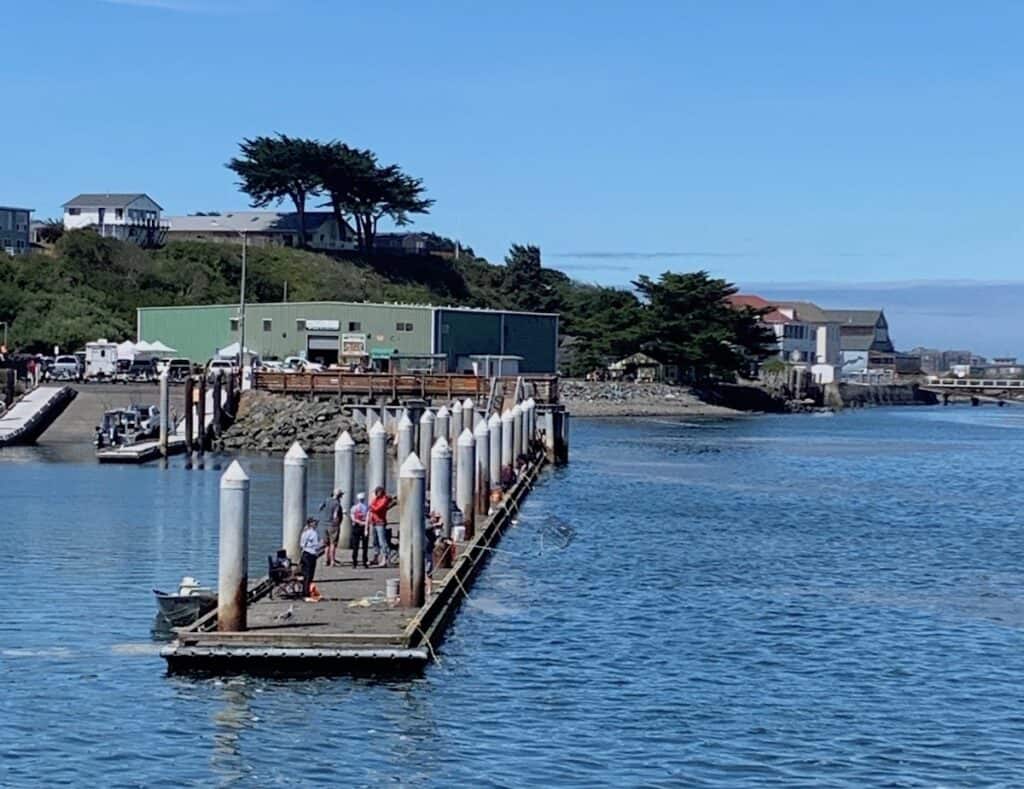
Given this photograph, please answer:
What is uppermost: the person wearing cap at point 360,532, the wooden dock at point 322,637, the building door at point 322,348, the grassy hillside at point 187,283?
the grassy hillside at point 187,283

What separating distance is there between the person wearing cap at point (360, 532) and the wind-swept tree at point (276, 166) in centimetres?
12839

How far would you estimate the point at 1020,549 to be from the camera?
49.8 metres

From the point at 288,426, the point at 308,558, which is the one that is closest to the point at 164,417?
the point at 288,426

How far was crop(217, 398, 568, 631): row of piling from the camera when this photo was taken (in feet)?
90.9

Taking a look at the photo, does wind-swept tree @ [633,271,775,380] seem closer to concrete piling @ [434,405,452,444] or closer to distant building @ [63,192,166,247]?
distant building @ [63,192,166,247]

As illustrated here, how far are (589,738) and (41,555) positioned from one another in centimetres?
2089

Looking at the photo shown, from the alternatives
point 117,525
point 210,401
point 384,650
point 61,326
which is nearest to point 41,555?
point 117,525

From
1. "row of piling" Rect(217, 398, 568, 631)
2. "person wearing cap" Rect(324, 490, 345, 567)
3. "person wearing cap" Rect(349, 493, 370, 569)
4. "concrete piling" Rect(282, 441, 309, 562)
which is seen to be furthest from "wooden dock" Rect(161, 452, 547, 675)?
"person wearing cap" Rect(324, 490, 345, 567)

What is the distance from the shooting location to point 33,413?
83.1 metres

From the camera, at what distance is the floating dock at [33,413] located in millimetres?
80250

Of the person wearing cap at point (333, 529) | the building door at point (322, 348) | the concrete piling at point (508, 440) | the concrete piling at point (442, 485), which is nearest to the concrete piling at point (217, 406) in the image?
the concrete piling at point (508, 440)

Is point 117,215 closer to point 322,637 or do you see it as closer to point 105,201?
point 105,201

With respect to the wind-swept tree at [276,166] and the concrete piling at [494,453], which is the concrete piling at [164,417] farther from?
the wind-swept tree at [276,166]

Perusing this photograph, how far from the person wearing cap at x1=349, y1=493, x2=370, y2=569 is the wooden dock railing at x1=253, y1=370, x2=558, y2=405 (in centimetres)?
4482
